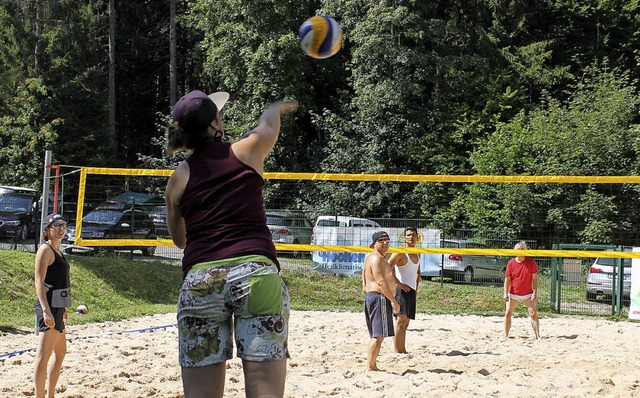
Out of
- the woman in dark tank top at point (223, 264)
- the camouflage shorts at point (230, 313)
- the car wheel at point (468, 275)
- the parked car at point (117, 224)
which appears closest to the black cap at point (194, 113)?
the woman in dark tank top at point (223, 264)

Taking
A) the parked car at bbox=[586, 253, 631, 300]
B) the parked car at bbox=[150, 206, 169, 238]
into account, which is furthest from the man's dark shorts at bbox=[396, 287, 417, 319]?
the parked car at bbox=[586, 253, 631, 300]

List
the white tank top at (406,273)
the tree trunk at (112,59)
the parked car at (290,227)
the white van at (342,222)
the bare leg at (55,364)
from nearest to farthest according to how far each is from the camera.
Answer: the bare leg at (55,364), the white tank top at (406,273), the parked car at (290,227), the white van at (342,222), the tree trunk at (112,59)

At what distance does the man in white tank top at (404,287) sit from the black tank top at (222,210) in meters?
5.76

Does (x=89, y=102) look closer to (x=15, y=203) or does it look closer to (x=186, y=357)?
(x=15, y=203)

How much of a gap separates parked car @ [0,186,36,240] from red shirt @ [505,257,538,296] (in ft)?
31.9

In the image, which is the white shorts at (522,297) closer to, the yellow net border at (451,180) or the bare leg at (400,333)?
the yellow net border at (451,180)

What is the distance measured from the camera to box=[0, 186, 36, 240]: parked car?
15.8m

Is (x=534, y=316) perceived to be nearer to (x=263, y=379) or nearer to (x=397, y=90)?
(x=263, y=379)

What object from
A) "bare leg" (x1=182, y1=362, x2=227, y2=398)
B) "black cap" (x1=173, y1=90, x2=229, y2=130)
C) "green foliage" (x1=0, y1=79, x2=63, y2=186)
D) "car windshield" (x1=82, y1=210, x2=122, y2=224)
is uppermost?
"green foliage" (x1=0, y1=79, x2=63, y2=186)

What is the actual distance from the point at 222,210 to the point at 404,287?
19.7ft

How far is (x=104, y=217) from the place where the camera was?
557 inches

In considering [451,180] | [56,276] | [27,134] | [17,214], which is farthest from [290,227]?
[27,134]

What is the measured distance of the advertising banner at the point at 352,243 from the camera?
1444 cm

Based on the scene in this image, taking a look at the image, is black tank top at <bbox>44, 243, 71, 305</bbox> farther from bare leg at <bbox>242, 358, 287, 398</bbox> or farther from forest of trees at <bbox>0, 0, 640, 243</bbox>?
forest of trees at <bbox>0, 0, 640, 243</bbox>
